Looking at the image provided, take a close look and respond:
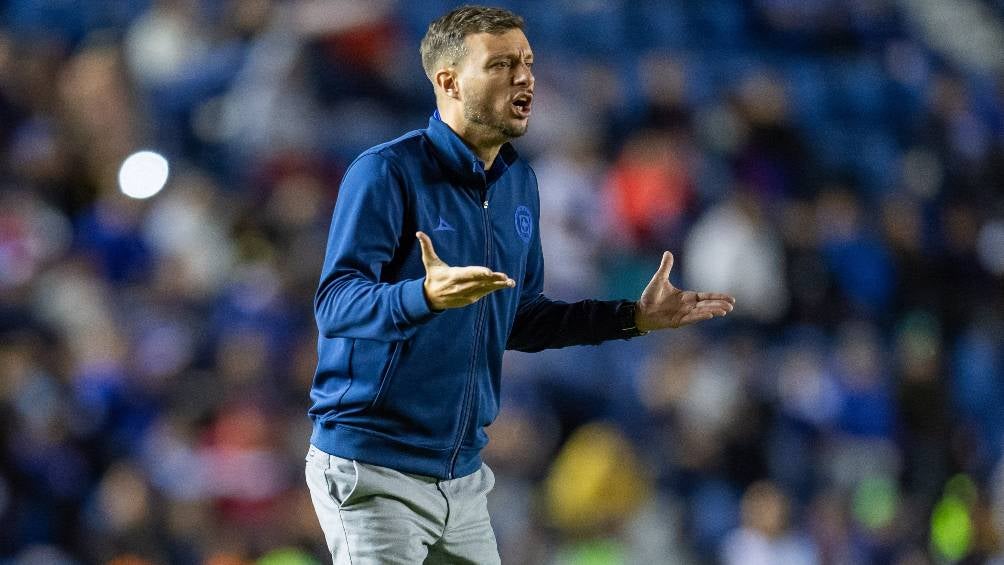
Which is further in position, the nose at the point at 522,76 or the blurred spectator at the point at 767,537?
the blurred spectator at the point at 767,537

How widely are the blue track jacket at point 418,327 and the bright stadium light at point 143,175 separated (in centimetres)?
446

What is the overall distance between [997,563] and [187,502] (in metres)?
4.07

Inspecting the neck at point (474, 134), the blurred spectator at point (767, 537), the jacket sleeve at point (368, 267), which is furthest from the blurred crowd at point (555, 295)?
the jacket sleeve at point (368, 267)

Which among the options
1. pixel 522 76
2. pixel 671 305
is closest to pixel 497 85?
pixel 522 76

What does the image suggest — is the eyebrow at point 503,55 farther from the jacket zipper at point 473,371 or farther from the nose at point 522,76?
the jacket zipper at point 473,371

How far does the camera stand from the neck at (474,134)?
128 inches

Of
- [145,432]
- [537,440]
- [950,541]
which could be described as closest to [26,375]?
[145,432]

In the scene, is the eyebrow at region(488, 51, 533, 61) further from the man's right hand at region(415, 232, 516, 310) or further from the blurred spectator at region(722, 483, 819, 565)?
the blurred spectator at region(722, 483, 819, 565)

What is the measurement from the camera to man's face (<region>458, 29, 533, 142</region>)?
3.23m

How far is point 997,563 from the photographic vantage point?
7016 millimetres

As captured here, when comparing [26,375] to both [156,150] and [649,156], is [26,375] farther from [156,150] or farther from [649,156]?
[649,156]

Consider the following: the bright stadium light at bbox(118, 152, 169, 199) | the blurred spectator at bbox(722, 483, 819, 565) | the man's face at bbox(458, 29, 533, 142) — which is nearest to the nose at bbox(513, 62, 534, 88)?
the man's face at bbox(458, 29, 533, 142)

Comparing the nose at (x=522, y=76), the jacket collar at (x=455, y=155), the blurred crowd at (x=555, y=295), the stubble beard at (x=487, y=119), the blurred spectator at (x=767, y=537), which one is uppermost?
the nose at (x=522, y=76)

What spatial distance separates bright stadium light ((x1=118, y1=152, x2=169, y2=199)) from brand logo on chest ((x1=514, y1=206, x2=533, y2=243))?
4.47 metres
